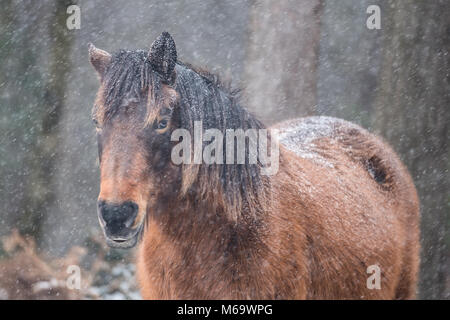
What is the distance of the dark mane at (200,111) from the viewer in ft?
6.88

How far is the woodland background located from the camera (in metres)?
4.65

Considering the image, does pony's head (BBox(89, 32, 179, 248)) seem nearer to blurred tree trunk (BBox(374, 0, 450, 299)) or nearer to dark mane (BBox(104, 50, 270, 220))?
dark mane (BBox(104, 50, 270, 220))

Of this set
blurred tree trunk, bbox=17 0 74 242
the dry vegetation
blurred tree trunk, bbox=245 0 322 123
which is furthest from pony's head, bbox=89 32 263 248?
blurred tree trunk, bbox=17 0 74 242

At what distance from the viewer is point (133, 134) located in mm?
2012

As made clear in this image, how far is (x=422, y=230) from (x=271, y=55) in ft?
8.11

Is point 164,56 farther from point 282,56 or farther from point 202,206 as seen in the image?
point 282,56

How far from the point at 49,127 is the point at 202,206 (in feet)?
13.0

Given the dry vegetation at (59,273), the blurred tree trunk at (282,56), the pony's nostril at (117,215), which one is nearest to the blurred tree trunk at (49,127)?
the dry vegetation at (59,273)

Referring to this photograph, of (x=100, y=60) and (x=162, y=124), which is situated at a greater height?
(x=100, y=60)

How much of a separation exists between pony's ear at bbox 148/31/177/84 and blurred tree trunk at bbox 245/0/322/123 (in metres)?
3.03

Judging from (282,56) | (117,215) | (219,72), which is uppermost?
(282,56)

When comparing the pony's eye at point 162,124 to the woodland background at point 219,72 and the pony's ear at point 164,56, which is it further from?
the woodland background at point 219,72

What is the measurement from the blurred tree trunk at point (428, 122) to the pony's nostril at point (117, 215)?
357 cm

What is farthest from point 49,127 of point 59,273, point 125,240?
point 125,240
